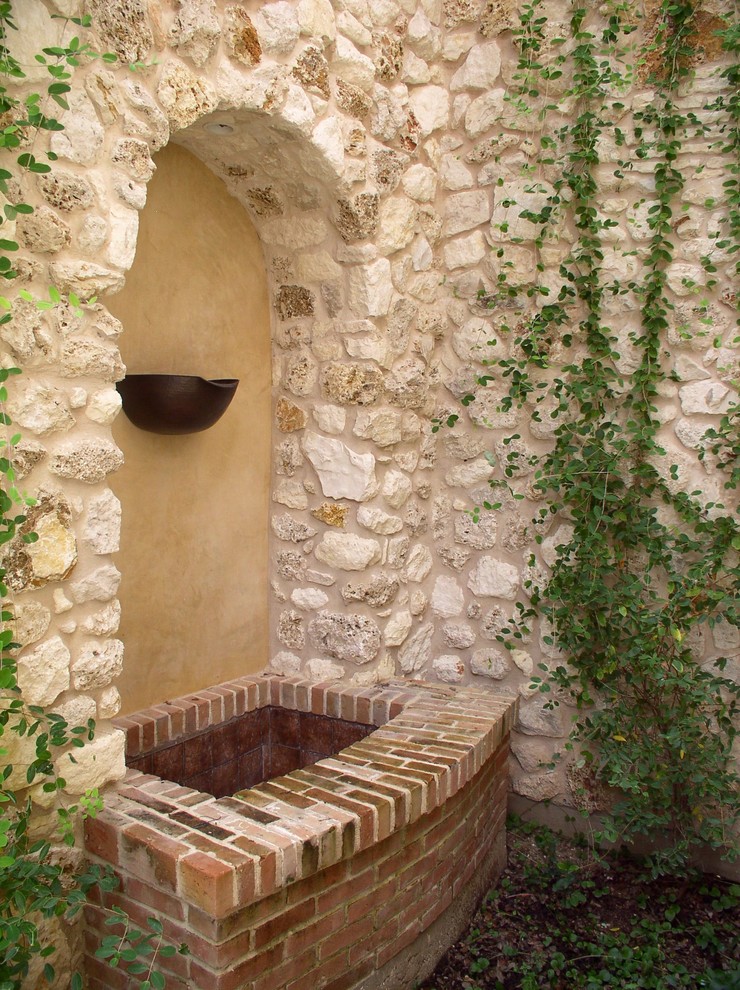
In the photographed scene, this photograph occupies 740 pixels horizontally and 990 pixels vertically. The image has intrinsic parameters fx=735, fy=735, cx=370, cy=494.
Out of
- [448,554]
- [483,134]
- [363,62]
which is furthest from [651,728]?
[363,62]

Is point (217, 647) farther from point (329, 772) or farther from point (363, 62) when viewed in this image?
point (363, 62)

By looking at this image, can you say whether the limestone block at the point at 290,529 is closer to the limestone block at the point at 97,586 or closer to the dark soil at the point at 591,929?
the limestone block at the point at 97,586

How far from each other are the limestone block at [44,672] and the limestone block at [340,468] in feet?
4.15

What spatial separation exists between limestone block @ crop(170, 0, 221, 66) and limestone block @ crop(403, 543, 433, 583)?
6.07 feet

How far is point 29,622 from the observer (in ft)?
5.39

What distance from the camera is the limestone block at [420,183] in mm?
2832

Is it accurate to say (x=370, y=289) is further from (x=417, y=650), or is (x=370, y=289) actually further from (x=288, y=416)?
(x=417, y=650)

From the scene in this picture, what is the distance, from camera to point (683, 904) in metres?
2.58

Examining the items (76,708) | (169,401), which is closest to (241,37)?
(169,401)

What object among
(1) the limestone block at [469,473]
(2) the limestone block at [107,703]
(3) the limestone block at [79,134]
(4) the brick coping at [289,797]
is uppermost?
(3) the limestone block at [79,134]

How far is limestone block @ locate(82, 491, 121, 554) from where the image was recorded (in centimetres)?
178

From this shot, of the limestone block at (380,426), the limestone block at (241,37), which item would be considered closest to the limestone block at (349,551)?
the limestone block at (380,426)

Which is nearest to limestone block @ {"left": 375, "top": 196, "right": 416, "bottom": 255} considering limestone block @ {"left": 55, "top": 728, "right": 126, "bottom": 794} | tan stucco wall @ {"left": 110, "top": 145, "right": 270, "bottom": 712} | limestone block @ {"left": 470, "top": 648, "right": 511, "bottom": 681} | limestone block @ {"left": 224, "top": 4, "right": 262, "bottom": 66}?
tan stucco wall @ {"left": 110, "top": 145, "right": 270, "bottom": 712}

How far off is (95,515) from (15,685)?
46 centimetres
